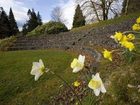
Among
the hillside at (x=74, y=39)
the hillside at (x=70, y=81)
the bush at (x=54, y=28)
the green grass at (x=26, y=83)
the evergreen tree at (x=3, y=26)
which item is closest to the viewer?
the hillside at (x=70, y=81)

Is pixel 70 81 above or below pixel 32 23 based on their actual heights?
above

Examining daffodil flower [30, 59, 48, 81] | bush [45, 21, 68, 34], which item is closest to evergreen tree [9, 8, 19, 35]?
bush [45, 21, 68, 34]

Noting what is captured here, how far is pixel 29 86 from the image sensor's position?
9.48 m

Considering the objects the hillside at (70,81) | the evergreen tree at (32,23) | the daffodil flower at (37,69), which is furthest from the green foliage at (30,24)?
the daffodil flower at (37,69)

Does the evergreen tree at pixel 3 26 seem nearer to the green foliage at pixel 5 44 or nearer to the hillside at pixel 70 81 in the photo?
the green foliage at pixel 5 44

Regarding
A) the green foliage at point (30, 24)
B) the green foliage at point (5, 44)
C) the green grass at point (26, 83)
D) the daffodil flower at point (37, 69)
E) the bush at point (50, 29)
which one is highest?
the daffodil flower at point (37, 69)

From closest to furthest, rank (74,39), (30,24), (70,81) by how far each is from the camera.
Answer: (70,81) → (74,39) → (30,24)

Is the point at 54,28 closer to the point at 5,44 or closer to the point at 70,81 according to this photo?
the point at 5,44

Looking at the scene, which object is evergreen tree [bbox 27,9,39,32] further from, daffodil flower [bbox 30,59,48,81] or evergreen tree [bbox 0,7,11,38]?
daffodil flower [bbox 30,59,48,81]

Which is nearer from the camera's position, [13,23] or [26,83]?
[26,83]

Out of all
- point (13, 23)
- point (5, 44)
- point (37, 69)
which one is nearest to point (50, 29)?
point (5, 44)

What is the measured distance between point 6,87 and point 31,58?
14.6ft

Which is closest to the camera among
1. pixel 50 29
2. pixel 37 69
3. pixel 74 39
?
pixel 37 69

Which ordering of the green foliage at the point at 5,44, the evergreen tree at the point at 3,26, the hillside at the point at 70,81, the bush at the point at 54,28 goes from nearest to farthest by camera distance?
the hillside at the point at 70,81 < the green foliage at the point at 5,44 < the bush at the point at 54,28 < the evergreen tree at the point at 3,26
